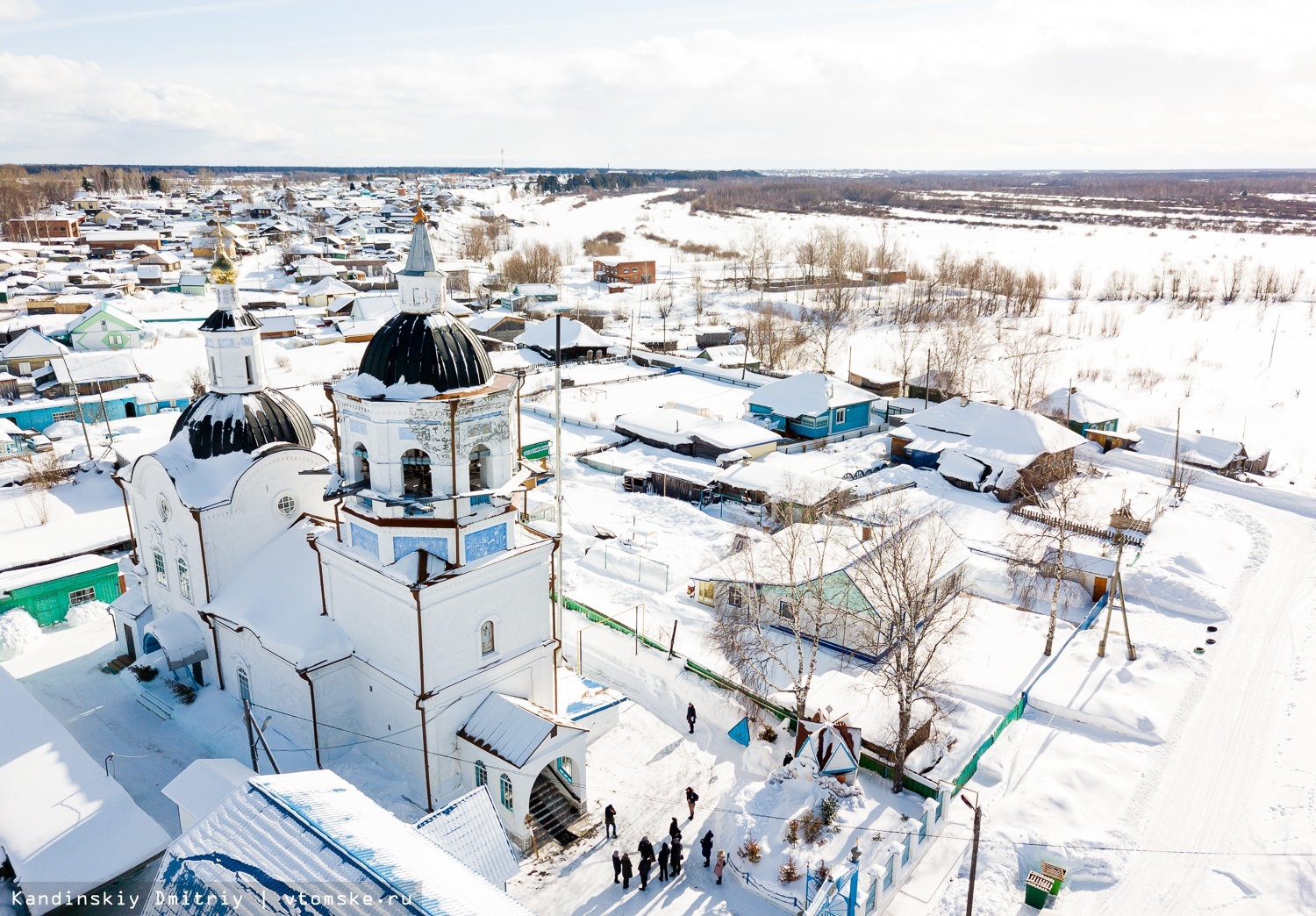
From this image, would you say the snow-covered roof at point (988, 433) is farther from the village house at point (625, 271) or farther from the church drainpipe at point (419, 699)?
the village house at point (625, 271)

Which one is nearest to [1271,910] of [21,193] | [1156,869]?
[1156,869]

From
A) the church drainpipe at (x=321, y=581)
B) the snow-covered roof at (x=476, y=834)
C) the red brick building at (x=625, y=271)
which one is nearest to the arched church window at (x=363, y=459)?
the church drainpipe at (x=321, y=581)

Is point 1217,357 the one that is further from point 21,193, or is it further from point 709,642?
point 21,193

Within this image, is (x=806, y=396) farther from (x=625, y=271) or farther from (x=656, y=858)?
(x=625, y=271)

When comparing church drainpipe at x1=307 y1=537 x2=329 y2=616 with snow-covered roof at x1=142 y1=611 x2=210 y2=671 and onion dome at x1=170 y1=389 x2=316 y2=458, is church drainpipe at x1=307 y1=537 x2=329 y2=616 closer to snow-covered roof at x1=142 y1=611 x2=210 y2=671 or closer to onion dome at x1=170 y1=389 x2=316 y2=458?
onion dome at x1=170 y1=389 x2=316 y2=458

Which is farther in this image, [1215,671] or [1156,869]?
[1215,671]

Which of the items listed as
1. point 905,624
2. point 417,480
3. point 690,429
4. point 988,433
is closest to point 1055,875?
point 905,624

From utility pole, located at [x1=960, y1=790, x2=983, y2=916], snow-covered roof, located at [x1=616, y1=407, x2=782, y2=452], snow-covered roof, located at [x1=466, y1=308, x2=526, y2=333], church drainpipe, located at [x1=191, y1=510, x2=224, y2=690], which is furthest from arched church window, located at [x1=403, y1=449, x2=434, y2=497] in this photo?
snow-covered roof, located at [x1=466, y1=308, x2=526, y2=333]
